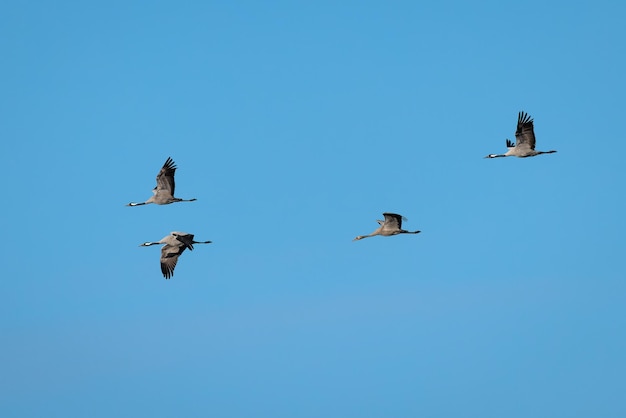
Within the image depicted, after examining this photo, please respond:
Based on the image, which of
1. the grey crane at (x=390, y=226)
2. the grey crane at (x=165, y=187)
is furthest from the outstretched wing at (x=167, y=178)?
the grey crane at (x=390, y=226)

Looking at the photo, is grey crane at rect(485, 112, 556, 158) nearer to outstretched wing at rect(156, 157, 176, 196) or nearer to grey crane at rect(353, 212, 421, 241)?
grey crane at rect(353, 212, 421, 241)

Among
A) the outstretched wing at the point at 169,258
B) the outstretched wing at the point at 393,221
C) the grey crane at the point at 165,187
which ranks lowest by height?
the outstretched wing at the point at 169,258

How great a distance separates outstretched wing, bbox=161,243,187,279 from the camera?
5422 cm

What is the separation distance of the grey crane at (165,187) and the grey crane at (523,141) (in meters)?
17.1

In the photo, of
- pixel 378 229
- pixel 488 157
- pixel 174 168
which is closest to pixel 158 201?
pixel 174 168

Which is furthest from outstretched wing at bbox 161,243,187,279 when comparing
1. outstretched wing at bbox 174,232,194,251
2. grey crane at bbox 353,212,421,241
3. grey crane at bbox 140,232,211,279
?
grey crane at bbox 353,212,421,241

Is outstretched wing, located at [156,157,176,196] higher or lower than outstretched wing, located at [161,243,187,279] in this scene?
higher

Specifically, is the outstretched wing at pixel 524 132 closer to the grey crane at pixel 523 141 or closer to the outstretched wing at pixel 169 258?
the grey crane at pixel 523 141

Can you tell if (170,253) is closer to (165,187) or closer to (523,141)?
(165,187)

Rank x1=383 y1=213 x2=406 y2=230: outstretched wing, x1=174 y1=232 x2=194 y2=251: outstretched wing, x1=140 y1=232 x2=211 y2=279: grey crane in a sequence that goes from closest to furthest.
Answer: x1=383 y1=213 x2=406 y2=230: outstretched wing
x1=174 y1=232 x2=194 y2=251: outstretched wing
x1=140 y1=232 x2=211 y2=279: grey crane

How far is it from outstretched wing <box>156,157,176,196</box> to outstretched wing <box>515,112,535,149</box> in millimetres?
17760

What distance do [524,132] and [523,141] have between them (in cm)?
71

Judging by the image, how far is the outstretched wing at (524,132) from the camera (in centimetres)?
5434

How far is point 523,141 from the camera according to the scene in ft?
181
